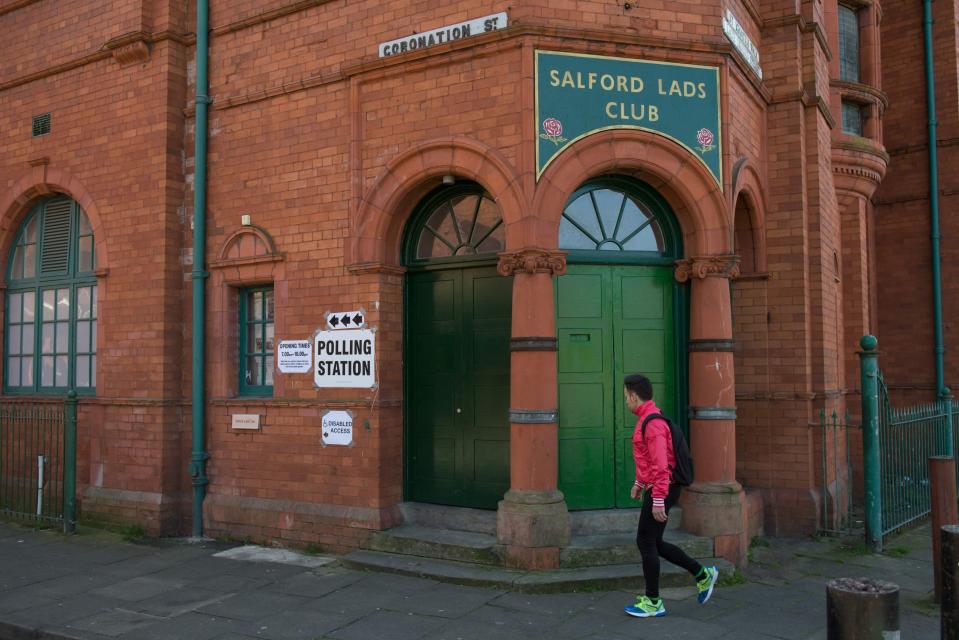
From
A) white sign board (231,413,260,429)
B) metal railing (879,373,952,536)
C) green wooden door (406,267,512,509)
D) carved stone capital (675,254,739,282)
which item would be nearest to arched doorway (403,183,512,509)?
green wooden door (406,267,512,509)

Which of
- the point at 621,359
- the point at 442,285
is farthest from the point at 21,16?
the point at 621,359

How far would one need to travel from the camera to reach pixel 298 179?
8781 mm

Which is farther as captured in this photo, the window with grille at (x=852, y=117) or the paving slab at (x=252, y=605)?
the window with grille at (x=852, y=117)

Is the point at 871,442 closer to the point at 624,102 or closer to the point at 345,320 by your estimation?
the point at 624,102

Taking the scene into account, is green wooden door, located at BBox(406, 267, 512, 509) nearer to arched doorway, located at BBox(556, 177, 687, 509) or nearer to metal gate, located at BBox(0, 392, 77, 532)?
arched doorway, located at BBox(556, 177, 687, 509)

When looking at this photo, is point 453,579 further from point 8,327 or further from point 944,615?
point 8,327

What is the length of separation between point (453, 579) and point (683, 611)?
1956 millimetres

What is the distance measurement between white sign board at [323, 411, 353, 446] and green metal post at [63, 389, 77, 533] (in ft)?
11.1

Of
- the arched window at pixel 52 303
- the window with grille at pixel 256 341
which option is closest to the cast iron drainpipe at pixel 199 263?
the window with grille at pixel 256 341

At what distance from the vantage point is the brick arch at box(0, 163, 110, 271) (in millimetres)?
10195

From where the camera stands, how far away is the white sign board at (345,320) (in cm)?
826

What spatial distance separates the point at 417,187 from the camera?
8203 millimetres

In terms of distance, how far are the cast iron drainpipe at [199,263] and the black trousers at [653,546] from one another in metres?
5.39

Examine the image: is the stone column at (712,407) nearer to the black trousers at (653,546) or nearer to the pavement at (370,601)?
the pavement at (370,601)
